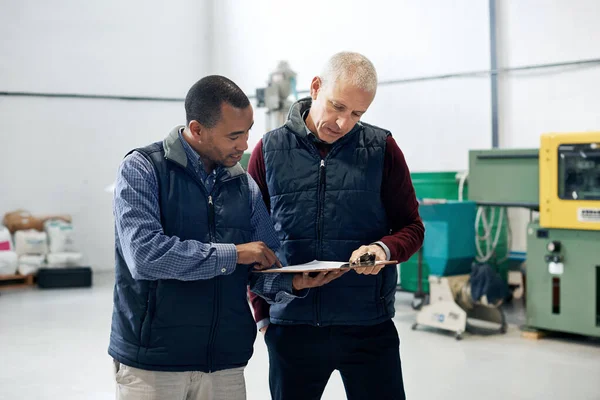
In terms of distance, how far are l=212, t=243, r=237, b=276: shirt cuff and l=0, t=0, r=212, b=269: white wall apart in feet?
23.5

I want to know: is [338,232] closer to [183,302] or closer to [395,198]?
[395,198]

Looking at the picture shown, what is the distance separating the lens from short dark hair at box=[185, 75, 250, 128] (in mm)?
1608

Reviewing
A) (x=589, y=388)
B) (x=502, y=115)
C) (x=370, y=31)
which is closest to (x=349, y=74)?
(x=589, y=388)

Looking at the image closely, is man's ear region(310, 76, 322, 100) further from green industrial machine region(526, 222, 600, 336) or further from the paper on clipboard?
green industrial machine region(526, 222, 600, 336)

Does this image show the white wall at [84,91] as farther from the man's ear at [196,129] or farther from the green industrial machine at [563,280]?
the man's ear at [196,129]

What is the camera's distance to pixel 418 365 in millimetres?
4125

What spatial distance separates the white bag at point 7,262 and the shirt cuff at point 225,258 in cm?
627

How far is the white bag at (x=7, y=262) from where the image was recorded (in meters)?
7.13

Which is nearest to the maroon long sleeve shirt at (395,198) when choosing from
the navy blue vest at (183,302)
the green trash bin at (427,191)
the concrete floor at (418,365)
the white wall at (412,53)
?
the navy blue vest at (183,302)

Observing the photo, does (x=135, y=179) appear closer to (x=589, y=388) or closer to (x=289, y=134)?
(x=289, y=134)

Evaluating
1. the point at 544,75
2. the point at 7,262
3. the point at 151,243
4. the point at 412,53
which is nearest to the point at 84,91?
the point at 7,262

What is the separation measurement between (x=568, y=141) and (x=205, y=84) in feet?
11.4

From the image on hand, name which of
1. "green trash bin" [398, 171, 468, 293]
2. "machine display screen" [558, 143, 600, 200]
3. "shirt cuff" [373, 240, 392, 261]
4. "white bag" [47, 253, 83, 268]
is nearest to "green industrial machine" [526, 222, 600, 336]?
"machine display screen" [558, 143, 600, 200]

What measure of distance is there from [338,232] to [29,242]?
635 cm
